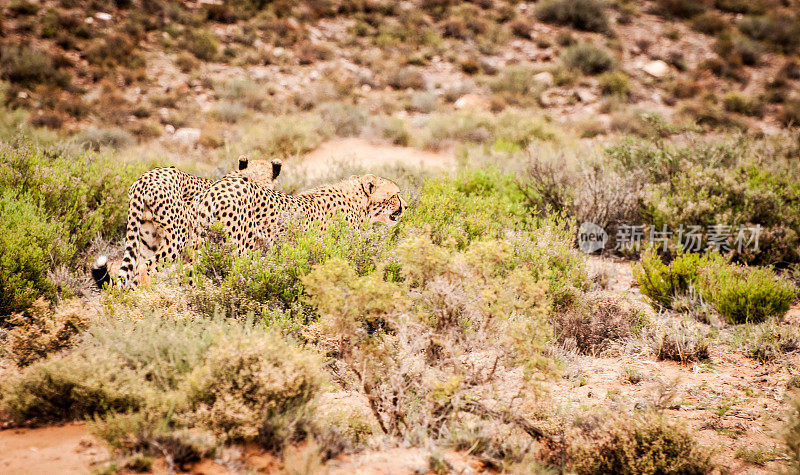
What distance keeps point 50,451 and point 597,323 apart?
479 cm

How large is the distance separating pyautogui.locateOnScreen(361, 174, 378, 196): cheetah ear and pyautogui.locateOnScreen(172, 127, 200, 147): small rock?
28.0 ft

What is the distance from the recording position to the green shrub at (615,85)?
19.5m

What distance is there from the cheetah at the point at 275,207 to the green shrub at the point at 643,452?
10.5 ft

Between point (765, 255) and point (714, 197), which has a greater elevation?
point (714, 197)

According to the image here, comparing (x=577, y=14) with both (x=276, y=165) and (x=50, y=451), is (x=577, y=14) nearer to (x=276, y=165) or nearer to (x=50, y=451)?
(x=276, y=165)

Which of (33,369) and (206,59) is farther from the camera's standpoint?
(206,59)

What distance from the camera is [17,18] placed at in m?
17.9

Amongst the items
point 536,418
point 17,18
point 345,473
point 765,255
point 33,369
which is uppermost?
point 17,18

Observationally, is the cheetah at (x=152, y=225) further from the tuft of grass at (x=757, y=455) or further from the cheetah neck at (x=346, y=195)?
the tuft of grass at (x=757, y=455)

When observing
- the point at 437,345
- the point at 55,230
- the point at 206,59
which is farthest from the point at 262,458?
the point at 206,59

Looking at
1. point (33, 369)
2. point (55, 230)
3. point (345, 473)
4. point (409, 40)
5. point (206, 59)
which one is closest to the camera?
point (345, 473)

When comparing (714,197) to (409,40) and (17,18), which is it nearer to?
(409,40)

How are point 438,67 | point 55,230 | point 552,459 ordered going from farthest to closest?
point 438,67 → point 55,230 → point 552,459

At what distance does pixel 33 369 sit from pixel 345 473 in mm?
1963
